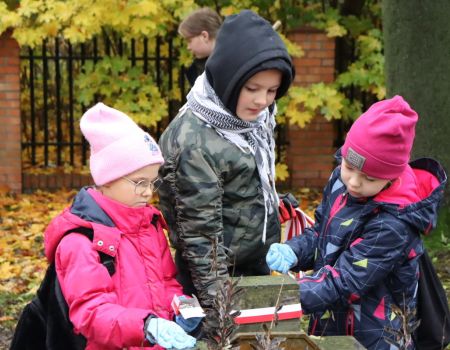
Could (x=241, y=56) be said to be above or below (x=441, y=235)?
above

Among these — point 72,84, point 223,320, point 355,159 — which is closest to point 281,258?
point 355,159

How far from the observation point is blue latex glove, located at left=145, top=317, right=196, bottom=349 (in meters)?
2.43

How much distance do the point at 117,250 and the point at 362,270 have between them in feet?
2.79

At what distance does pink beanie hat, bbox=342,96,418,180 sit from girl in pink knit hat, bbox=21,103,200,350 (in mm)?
717

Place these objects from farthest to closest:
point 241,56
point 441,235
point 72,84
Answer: point 72,84, point 441,235, point 241,56

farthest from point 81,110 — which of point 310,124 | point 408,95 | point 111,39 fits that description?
point 408,95

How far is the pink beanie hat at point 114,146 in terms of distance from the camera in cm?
286

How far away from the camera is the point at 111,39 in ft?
32.9

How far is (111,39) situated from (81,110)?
97 centimetres

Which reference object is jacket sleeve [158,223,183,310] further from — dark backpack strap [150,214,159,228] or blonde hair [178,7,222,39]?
blonde hair [178,7,222,39]

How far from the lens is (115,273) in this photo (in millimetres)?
2764

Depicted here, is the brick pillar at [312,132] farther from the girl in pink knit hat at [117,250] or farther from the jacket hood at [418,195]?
the girl in pink knit hat at [117,250]

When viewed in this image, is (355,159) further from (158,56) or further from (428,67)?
(158,56)

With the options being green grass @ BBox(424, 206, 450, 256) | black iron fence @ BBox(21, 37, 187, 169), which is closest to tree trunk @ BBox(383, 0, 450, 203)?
green grass @ BBox(424, 206, 450, 256)
